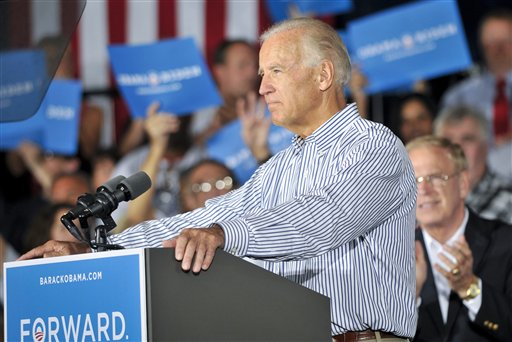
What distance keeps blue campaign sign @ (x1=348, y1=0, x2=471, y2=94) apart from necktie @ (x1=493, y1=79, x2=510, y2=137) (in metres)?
0.55

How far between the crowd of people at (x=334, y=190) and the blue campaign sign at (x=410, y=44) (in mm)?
168

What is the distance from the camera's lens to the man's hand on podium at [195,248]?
2268 millimetres

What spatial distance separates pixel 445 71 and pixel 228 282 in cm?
364

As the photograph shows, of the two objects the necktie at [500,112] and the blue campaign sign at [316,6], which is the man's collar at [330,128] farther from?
the necktie at [500,112]

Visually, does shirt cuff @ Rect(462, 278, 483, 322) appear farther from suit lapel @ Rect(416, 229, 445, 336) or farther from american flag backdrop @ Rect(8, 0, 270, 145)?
american flag backdrop @ Rect(8, 0, 270, 145)

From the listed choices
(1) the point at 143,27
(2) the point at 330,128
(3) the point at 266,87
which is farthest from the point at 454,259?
(1) the point at 143,27

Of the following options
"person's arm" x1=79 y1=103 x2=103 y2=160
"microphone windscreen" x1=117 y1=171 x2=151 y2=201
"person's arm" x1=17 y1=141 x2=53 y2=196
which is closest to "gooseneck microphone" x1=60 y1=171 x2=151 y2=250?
"microphone windscreen" x1=117 y1=171 x2=151 y2=201

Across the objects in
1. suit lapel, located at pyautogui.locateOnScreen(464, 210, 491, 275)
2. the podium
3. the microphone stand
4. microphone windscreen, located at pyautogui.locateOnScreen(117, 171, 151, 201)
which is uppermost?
microphone windscreen, located at pyautogui.locateOnScreen(117, 171, 151, 201)

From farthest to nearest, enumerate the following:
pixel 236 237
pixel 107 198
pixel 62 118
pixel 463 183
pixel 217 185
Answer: pixel 62 118 → pixel 217 185 → pixel 463 183 → pixel 107 198 → pixel 236 237

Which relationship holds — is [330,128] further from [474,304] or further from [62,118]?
[62,118]

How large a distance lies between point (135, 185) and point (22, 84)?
517mm

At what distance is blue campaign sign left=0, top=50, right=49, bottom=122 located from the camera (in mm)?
2820

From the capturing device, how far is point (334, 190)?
8.52ft

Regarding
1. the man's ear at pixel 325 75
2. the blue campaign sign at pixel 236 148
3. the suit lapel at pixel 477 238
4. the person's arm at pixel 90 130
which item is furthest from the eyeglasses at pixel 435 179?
the person's arm at pixel 90 130
